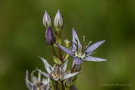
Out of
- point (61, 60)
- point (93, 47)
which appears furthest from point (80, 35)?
point (61, 60)

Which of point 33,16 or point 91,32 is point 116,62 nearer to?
point 91,32

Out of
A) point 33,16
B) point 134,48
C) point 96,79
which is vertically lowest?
point 96,79

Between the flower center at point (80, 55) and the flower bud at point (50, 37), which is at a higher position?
the flower bud at point (50, 37)

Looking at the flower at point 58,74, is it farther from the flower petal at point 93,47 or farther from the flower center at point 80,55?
the flower petal at point 93,47

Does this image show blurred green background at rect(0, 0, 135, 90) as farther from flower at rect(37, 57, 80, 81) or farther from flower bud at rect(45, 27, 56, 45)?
flower bud at rect(45, 27, 56, 45)

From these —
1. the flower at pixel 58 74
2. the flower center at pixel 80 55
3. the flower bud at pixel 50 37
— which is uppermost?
the flower bud at pixel 50 37

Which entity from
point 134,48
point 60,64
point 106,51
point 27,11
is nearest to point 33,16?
point 27,11

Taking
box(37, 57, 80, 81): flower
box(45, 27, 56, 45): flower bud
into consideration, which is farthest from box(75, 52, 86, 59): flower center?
box(45, 27, 56, 45): flower bud

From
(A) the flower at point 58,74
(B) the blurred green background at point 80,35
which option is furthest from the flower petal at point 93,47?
(B) the blurred green background at point 80,35
